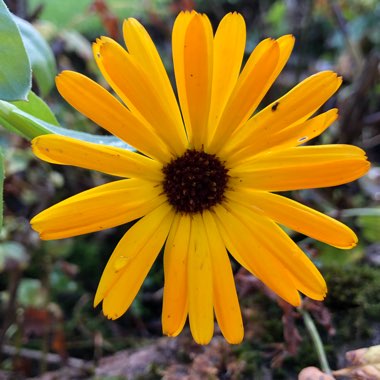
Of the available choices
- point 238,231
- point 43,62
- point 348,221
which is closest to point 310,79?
point 238,231

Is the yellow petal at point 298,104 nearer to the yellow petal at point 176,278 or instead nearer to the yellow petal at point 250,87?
the yellow petal at point 250,87

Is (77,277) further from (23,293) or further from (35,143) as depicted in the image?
(35,143)

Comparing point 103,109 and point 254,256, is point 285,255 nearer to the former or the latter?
point 254,256

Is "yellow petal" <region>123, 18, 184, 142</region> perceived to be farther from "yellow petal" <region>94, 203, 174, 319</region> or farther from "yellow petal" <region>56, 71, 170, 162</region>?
"yellow petal" <region>94, 203, 174, 319</region>

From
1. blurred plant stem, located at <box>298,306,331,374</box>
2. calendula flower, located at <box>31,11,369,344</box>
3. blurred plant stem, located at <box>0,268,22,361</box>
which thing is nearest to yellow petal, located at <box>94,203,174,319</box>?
calendula flower, located at <box>31,11,369,344</box>

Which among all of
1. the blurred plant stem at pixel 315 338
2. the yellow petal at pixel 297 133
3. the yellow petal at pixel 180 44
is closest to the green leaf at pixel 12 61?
the yellow petal at pixel 180 44

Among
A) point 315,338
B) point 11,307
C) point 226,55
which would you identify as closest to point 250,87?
point 226,55

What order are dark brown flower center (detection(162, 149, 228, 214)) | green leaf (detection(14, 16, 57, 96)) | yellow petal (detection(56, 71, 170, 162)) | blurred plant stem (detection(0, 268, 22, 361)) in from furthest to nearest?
blurred plant stem (detection(0, 268, 22, 361)) < green leaf (detection(14, 16, 57, 96)) < dark brown flower center (detection(162, 149, 228, 214)) < yellow petal (detection(56, 71, 170, 162))
